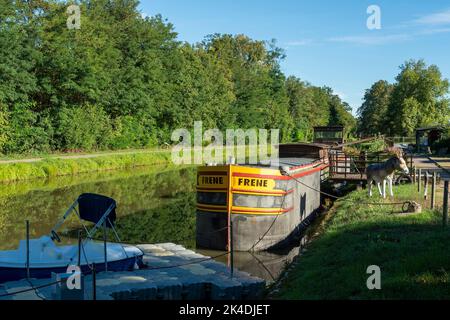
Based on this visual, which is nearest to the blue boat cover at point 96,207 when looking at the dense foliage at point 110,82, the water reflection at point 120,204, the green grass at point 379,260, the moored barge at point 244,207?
the green grass at point 379,260

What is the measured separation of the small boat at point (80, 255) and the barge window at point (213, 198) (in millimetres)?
4029

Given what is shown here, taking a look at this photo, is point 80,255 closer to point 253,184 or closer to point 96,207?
point 96,207

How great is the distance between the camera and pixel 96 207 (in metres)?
11.1

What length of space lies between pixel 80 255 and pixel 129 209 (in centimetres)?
1287

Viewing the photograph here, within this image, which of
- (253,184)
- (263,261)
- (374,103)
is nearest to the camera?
(263,261)

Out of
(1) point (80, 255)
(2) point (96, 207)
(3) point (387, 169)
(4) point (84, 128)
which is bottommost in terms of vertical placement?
(1) point (80, 255)

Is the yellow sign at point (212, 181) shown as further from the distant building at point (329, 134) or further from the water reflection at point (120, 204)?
the distant building at point (329, 134)

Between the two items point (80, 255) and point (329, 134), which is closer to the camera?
point (80, 255)

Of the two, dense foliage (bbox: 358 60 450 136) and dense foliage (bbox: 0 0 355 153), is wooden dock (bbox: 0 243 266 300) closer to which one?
dense foliage (bbox: 0 0 355 153)

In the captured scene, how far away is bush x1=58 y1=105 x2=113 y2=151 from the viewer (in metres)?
42.2

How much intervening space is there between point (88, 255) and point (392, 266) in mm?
6207

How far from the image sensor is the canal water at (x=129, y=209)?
48.9ft

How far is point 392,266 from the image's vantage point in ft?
26.9

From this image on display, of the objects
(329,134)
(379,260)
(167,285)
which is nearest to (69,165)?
(329,134)
